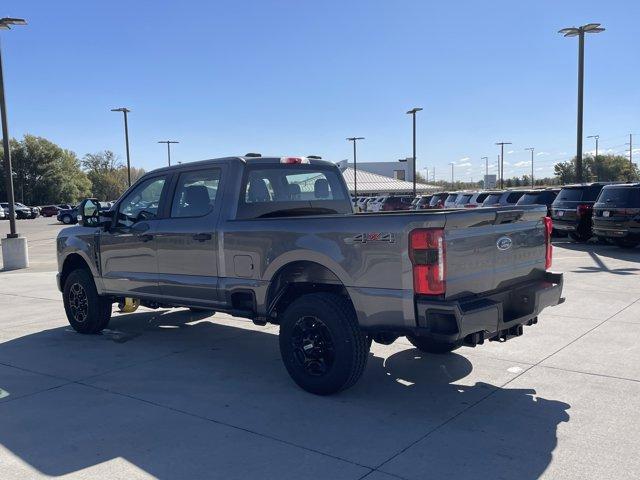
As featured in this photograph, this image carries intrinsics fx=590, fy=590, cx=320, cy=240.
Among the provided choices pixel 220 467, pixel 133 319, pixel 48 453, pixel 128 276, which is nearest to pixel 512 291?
pixel 220 467

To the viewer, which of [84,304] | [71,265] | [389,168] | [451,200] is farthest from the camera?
[389,168]

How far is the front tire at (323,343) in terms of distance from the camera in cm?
455

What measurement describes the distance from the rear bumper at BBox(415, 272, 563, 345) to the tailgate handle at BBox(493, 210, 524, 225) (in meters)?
0.55

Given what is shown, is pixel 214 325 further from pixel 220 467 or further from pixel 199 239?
pixel 220 467

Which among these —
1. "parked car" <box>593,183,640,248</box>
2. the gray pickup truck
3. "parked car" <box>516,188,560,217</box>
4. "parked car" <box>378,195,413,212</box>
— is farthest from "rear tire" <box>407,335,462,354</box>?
"parked car" <box>378,195,413,212</box>

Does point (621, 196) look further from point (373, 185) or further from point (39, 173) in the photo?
point (39, 173)

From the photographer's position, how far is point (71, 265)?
24.8ft

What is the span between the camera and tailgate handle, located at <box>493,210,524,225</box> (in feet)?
15.0

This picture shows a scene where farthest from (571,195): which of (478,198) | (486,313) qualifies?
(486,313)

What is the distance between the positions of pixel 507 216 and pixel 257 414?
2487 mm

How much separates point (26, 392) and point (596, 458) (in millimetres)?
4491

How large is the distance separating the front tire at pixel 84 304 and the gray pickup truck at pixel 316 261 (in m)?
0.05

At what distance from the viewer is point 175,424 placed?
14.2ft

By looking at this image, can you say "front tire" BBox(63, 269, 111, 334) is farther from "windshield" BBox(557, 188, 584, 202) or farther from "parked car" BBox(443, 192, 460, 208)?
"parked car" BBox(443, 192, 460, 208)
